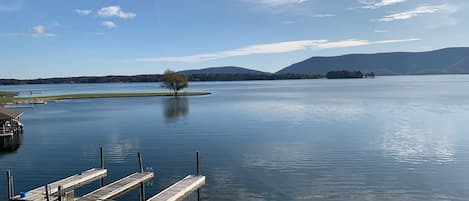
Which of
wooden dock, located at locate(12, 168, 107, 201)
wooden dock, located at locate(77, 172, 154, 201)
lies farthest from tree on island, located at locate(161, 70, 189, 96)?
wooden dock, located at locate(77, 172, 154, 201)

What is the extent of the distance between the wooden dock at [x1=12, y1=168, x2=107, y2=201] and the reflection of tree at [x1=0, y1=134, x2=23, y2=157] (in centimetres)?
1499

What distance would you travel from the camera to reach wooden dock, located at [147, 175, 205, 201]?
78.1 feet

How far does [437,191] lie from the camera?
26.1m

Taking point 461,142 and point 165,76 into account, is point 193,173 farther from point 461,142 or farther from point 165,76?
point 165,76

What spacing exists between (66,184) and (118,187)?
3.50m

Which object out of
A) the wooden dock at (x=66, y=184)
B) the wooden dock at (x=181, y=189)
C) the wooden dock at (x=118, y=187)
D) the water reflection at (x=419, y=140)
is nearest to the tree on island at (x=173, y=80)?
the water reflection at (x=419, y=140)

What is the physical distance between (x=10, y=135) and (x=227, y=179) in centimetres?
3209

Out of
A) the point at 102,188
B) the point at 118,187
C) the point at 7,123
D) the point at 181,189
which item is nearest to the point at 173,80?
the point at 7,123

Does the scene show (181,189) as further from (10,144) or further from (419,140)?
(419,140)

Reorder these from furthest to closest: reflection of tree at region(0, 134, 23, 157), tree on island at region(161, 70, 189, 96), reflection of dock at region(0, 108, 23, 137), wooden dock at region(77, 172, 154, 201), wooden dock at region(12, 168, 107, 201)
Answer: tree on island at region(161, 70, 189, 96), reflection of dock at region(0, 108, 23, 137), reflection of tree at region(0, 134, 23, 157), wooden dock at region(77, 172, 154, 201), wooden dock at region(12, 168, 107, 201)

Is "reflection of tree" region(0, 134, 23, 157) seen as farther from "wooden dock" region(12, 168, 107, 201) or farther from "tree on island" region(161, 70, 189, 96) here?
"tree on island" region(161, 70, 189, 96)

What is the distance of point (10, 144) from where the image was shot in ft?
144

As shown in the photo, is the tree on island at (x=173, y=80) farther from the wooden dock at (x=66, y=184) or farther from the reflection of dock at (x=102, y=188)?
the wooden dock at (x=66, y=184)

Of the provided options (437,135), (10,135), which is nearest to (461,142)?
(437,135)
